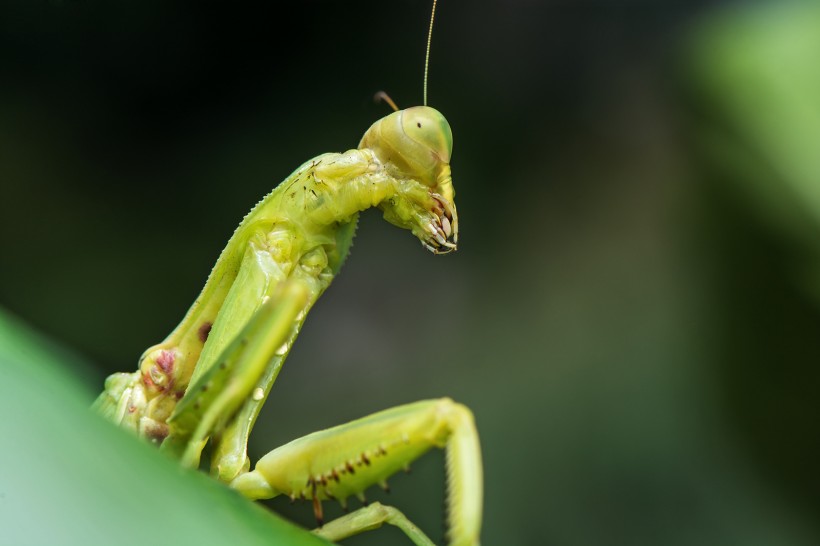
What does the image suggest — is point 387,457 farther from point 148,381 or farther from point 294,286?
point 148,381

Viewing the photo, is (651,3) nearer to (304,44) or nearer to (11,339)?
(304,44)

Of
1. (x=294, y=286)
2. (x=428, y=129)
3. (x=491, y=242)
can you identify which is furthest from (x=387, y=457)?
(x=491, y=242)

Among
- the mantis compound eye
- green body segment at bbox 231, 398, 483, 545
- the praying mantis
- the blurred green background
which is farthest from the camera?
the blurred green background

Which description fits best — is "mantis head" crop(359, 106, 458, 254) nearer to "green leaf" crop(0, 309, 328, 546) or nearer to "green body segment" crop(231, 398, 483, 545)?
"green body segment" crop(231, 398, 483, 545)

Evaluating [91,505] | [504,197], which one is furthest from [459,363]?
[91,505]

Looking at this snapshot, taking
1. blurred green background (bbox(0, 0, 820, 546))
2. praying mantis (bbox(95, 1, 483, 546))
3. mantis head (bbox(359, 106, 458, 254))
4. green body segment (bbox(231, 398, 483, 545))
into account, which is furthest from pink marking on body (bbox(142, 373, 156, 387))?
blurred green background (bbox(0, 0, 820, 546))

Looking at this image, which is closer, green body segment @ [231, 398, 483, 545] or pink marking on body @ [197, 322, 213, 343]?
green body segment @ [231, 398, 483, 545]
